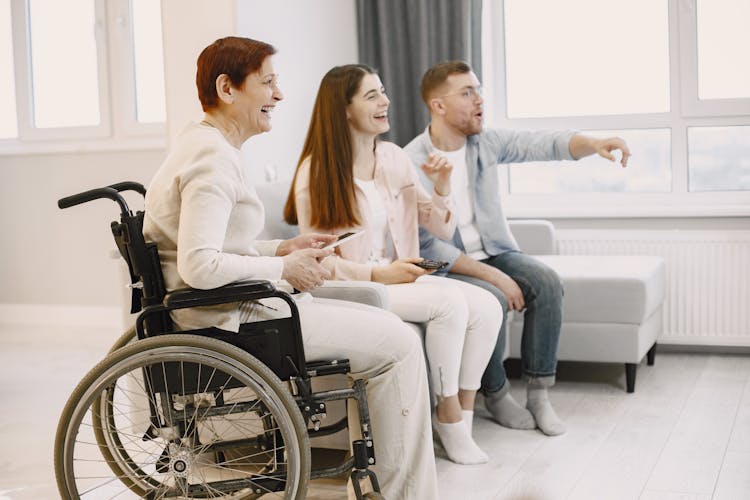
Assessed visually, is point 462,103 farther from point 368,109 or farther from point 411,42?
point 411,42

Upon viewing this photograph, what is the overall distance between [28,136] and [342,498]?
12.8 feet

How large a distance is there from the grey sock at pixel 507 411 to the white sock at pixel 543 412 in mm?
27

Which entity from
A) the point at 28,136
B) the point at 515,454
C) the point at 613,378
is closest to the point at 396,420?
the point at 515,454

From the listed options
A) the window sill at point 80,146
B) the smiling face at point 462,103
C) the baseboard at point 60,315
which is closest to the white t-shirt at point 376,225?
the smiling face at point 462,103

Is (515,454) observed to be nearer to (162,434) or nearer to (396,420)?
(396,420)

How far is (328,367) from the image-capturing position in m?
2.17

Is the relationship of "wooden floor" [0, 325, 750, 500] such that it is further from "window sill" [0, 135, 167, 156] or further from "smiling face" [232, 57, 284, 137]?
"window sill" [0, 135, 167, 156]

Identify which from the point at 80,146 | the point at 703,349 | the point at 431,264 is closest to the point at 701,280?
the point at 703,349

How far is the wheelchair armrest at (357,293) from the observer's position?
2531 mm

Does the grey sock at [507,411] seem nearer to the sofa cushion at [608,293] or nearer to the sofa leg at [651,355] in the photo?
the sofa cushion at [608,293]

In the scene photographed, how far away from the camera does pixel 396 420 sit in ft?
7.41

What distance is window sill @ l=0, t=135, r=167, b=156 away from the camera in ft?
17.7

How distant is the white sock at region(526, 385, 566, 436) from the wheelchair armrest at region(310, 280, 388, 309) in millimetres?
864

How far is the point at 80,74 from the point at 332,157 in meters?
3.22
